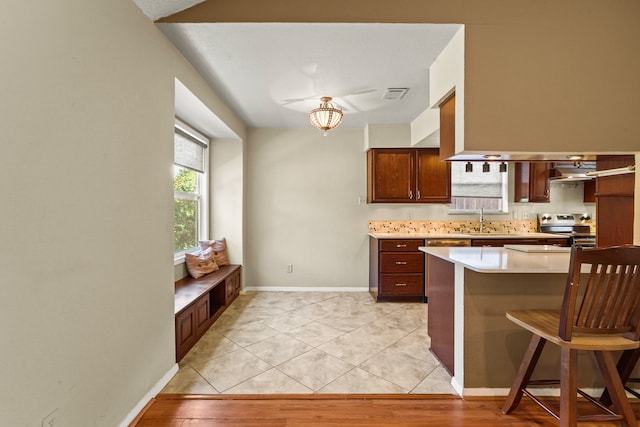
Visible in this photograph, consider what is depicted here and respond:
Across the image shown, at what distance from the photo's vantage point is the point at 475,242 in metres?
4.33

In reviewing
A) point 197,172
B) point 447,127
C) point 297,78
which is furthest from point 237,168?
point 447,127

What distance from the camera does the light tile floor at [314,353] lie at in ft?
7.27

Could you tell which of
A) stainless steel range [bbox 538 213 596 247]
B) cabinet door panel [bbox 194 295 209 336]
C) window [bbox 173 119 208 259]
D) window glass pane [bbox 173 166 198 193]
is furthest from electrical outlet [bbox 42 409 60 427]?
stainless steel range [bbox 538 213 596 247]

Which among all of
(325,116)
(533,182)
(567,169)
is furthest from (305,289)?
(567,169)

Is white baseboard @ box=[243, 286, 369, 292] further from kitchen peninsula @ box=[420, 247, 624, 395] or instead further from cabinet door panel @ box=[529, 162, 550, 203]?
cabinet door panel @ box=[529, 162, 550, 203]

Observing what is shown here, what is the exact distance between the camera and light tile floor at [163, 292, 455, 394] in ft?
7.27

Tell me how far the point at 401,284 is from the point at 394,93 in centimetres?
252

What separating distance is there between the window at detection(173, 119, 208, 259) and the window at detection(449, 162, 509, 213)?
12.7 feet

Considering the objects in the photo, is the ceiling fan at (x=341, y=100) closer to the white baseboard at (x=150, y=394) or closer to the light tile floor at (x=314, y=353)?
the light tile floor at (x=314, y=353)

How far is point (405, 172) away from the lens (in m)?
4.59

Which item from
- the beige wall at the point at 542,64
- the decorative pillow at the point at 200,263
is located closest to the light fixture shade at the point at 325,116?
the beige wall at the point at 542,64

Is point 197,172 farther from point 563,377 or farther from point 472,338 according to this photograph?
point 563,377

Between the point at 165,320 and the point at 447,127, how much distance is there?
2632 mm

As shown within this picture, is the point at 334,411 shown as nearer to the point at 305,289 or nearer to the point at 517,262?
the point at 517,262
